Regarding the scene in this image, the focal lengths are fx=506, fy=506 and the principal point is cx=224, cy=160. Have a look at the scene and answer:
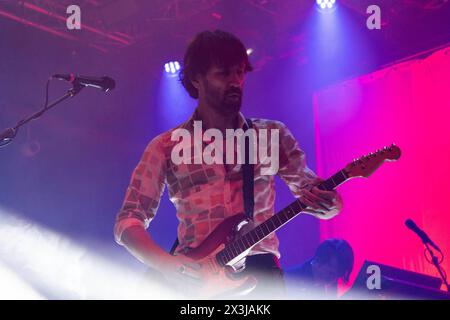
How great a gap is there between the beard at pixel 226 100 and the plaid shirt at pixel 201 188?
9cm

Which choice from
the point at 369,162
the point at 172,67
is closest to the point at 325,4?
the point at 172,67

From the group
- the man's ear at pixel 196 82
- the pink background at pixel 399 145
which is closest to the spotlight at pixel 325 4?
the pink background at pixel 399 145

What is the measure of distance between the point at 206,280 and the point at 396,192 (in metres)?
3.60

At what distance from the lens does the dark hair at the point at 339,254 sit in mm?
4254

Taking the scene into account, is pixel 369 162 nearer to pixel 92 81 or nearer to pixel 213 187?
pixel 213 187

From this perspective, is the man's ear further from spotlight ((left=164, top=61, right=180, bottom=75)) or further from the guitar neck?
spotlight ((left=164, top=61, right=180, bottom=75))

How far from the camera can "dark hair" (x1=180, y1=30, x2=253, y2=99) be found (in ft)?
8.14

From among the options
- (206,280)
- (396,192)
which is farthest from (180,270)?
(396,192)

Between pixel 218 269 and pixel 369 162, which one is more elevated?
pixel 369 162

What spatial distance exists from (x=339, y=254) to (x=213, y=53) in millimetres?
2418

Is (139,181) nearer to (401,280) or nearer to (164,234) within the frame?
(401,280)

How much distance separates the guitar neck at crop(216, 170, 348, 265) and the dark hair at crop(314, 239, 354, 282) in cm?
216

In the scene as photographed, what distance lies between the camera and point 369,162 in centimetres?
228
